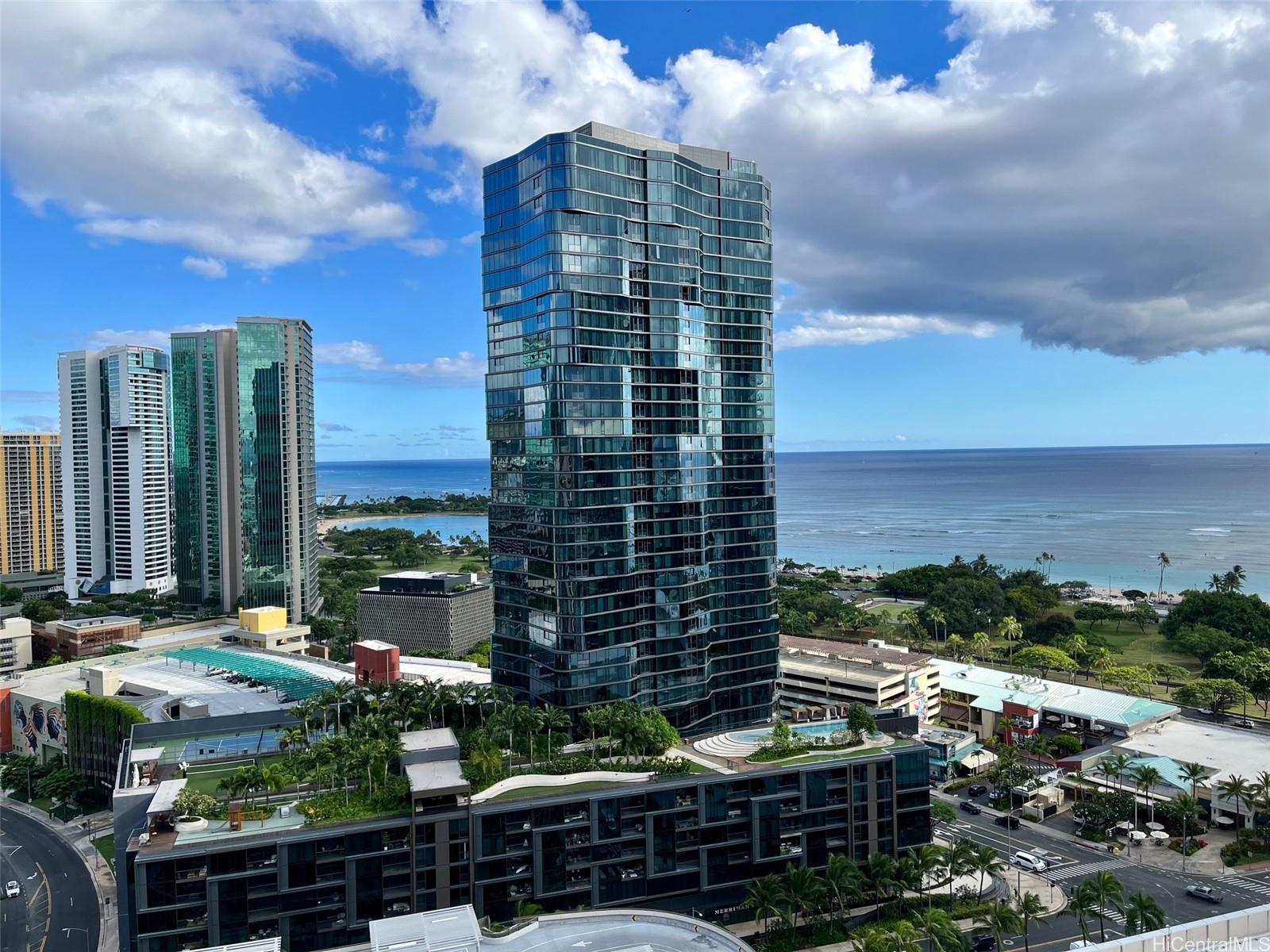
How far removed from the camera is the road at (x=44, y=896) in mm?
59281

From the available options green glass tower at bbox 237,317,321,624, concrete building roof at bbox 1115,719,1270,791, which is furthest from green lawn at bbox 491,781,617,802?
green glass tower at bbox 237,317,321,624

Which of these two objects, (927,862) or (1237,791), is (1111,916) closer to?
(927,862)

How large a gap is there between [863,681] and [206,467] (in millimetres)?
126295

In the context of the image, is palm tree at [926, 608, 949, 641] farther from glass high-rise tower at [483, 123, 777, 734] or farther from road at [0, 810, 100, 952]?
road at [0, 810, 100, 952]

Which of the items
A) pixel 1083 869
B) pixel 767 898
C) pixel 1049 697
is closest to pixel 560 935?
pixel 767 898

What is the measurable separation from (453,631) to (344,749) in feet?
270

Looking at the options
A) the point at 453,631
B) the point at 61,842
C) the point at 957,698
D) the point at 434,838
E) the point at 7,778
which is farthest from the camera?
the point at 453,631

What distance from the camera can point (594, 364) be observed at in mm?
71000

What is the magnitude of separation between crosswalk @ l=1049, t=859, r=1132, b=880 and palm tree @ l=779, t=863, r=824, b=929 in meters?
22.5

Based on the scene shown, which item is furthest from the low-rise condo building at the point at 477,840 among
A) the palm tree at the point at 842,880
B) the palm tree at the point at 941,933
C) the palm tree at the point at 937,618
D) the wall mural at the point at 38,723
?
the palm tree at the point at 937,618

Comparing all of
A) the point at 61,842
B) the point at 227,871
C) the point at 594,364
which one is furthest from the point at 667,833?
the point at 61,842

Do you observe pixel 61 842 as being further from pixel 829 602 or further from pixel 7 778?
pixel 829 602

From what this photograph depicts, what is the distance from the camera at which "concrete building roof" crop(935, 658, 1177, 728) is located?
302 ft

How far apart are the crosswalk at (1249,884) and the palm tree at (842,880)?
1004 inches
